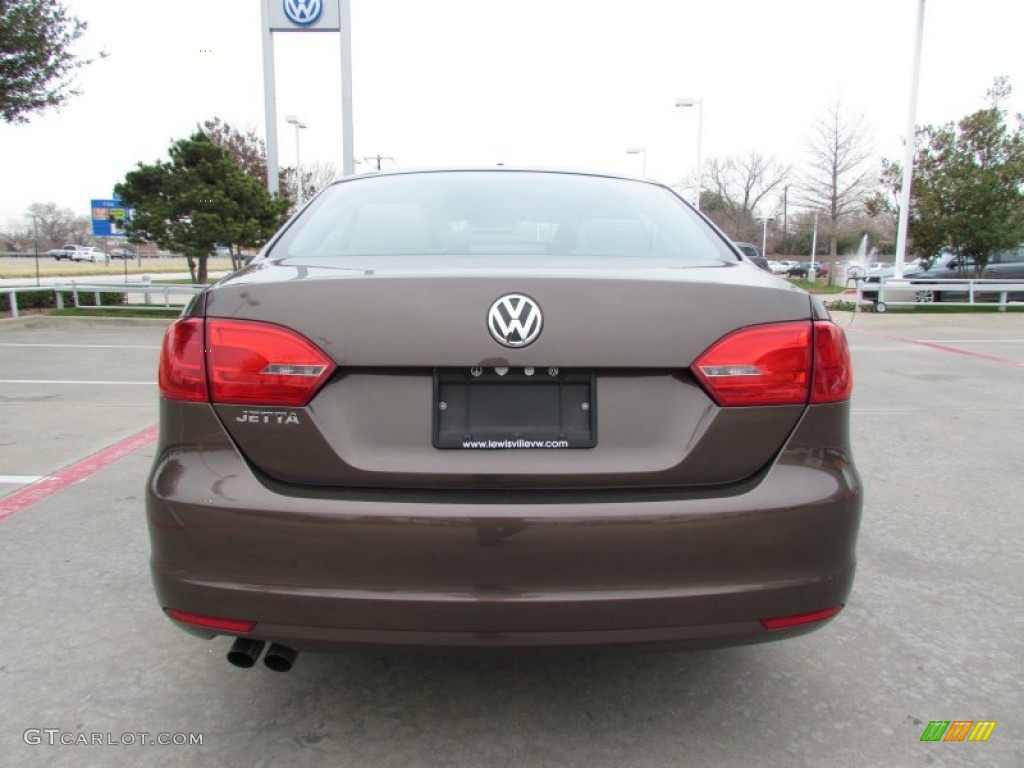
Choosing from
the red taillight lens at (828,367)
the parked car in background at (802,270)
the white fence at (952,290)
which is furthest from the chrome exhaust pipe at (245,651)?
the parked car in background at (802,270)

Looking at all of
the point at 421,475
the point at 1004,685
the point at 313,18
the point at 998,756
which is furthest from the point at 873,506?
the point at 313,18

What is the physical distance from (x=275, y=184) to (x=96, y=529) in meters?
14.9

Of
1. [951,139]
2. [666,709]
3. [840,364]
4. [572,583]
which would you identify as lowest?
[666,709]

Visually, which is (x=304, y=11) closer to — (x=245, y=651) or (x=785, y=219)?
(x=245, y=651)

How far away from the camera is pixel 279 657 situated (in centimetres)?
196

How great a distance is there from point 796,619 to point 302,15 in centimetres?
1716

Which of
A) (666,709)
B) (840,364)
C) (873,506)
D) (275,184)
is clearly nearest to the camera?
(840,364)

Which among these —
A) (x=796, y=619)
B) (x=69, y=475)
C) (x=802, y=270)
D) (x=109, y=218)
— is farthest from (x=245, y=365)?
(x=802, y=270)

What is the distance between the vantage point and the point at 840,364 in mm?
1930

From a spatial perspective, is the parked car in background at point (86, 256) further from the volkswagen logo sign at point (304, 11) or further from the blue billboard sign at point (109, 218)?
the volkswagen logo sign at point (304, 11)

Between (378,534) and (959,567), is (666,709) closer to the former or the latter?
(378,534)

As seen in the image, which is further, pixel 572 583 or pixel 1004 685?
pixel 1004 685

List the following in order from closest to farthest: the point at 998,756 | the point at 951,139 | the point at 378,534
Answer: the point at 378,534
the point at 998,756
the point at 951,139

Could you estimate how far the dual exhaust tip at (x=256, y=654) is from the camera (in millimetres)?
1934
